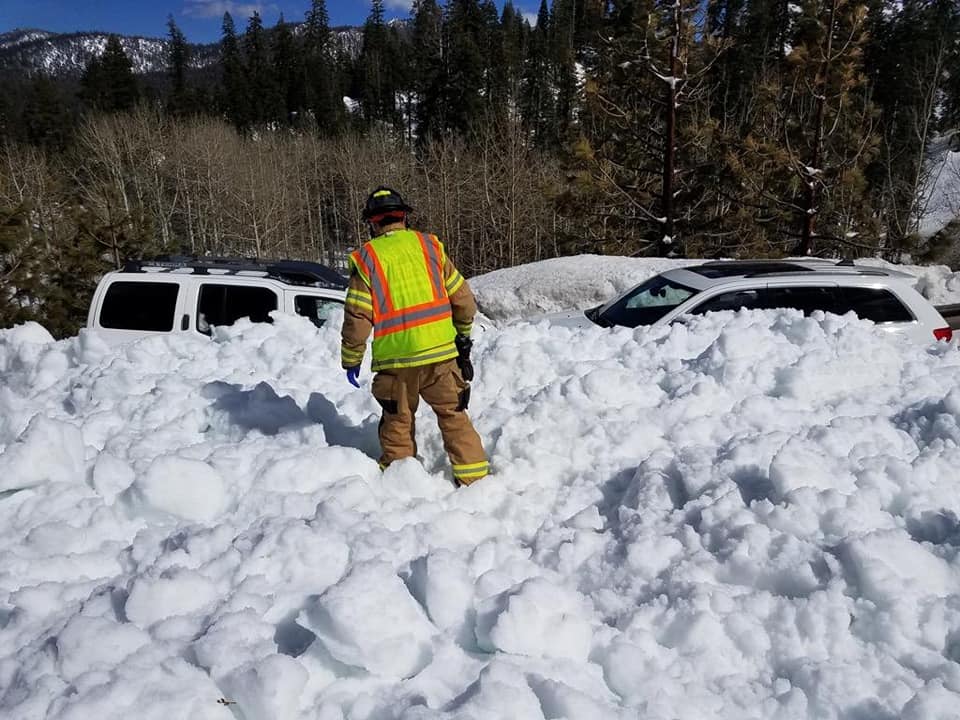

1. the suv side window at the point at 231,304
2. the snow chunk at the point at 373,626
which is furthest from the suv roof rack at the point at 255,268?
the snow chunk at the point at 373,626

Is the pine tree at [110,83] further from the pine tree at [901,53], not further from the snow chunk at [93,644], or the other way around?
the snow chunk at [93,644]

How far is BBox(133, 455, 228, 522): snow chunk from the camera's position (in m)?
3.27

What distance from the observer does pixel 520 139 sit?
105ft

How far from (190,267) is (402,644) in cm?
652

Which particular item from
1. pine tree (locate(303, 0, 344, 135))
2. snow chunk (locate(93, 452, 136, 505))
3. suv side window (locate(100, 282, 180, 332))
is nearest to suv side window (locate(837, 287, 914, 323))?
snow chunk (locate(93, 452, 136, 505))

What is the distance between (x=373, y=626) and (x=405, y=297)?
177cm

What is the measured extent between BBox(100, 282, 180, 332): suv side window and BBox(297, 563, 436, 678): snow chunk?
588 centimetres

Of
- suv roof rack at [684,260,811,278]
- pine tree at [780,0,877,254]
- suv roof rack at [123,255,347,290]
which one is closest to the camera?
suv roof rack at [684,260,811,278]

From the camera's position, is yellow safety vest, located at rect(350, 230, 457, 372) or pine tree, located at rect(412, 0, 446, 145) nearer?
yellow safety vest, located at rect(350, 230, 457, 372)

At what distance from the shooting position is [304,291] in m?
7.47

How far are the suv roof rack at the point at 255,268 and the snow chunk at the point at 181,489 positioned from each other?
4500 mm

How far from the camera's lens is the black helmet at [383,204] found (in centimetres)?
359

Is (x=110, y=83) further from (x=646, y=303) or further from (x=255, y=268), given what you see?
(x=646, y=303)

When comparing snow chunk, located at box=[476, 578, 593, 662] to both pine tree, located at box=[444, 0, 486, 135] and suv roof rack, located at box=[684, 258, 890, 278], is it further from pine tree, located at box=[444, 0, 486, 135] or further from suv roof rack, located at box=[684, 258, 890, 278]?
pine tree, located at box=[444, 0, 486, 135]
